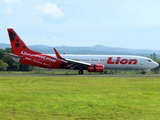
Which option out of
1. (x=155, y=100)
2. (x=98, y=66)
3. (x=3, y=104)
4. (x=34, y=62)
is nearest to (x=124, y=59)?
(x=98, y=66)

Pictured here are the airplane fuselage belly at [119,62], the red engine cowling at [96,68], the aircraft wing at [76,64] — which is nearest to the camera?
the red engine cowling at [96,68]

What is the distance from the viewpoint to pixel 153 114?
13.5 metres

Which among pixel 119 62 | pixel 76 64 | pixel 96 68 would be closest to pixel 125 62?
pixel 119 62

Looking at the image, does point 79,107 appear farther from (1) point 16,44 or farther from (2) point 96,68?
(1) point 16,44

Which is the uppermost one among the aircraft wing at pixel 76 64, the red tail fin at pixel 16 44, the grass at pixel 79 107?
the red tail fin at pixel 16 44

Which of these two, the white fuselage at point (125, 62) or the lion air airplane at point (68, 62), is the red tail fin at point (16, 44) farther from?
the white fuselage at point (125, 62)

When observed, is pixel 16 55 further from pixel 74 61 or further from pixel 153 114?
pixel 153 114

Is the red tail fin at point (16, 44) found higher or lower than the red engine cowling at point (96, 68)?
higher

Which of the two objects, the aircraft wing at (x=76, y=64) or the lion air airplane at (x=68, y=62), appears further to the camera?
the lion air airplane at (x=68, y=62)

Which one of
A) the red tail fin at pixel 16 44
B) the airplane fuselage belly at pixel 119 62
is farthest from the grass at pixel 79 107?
the red tail fin at pixel 16 44

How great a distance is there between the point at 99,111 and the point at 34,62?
37538mm

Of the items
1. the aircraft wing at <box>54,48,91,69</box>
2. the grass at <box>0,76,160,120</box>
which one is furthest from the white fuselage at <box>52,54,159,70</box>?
the grass at <box>0,76,160,120</box>

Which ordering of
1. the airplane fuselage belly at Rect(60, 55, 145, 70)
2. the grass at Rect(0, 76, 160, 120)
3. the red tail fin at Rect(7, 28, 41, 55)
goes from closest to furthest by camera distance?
the grass at Rect(0, 76, 160, 120) → the airplane fuselage belly at Rect(60, 55, 145, 70) → the red tail fin at Rect(7, 28, 41, 55)

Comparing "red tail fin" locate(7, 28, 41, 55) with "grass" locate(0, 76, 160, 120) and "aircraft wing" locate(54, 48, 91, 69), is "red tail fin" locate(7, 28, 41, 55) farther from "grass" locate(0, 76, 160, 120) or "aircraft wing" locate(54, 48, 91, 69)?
"grass" locate(0, 76, 160, 120)
